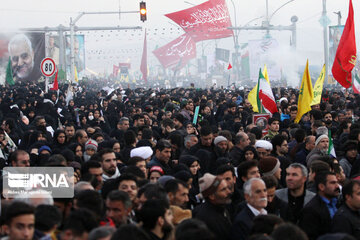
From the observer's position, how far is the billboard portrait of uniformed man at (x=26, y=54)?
46375 millimetres

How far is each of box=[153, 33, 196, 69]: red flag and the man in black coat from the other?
49729 mm

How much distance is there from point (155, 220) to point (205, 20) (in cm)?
3461

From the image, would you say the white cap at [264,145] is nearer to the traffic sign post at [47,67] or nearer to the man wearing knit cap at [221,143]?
the man wearing knit cap at [221,143]

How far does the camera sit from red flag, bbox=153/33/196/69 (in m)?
56.0

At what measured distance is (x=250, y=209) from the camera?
6.11 meters

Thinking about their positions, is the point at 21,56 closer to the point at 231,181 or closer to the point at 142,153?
the point at 142,153

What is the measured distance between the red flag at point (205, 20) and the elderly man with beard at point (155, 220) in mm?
32560

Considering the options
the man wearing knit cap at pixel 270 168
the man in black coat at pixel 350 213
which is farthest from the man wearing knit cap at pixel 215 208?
the man wearing knit cap at pixel 270 168

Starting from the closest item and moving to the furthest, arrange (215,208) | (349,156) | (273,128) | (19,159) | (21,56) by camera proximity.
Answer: (215,208) < (19,159) < (349,156) < (273,128) < (21,56)

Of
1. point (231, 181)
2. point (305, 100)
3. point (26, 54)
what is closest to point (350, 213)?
point (231, 181)

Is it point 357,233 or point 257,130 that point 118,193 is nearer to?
point 357,233

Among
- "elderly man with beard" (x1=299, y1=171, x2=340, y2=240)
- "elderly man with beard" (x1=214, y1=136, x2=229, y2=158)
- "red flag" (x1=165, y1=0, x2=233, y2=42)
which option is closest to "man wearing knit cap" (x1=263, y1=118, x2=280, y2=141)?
"elderly man with beard" (x1=214, y1=136, x2=229, y2=158)

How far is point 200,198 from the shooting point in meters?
7.57

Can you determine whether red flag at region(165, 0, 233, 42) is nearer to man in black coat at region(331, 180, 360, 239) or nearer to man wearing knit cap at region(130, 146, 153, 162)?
man wearing knit cap at region(130, 146, 153, 162)
